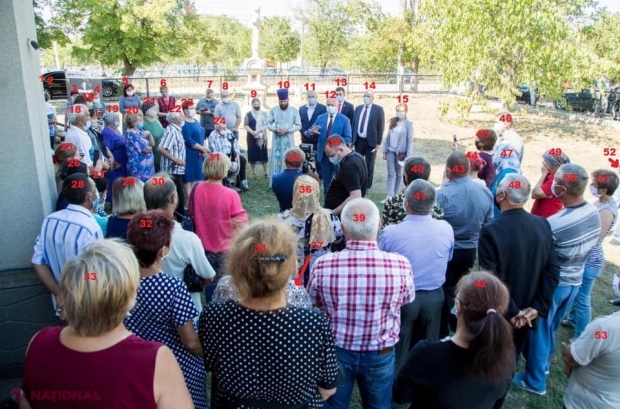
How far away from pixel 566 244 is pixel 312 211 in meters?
1.97

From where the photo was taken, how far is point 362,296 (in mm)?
2508

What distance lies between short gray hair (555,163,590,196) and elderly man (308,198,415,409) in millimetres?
1666

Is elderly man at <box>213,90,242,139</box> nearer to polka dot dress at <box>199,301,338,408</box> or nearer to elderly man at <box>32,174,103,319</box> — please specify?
elderly man at <box>32,174,103,319</box>

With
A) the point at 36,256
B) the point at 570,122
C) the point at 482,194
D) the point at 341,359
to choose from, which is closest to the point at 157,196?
the point at 36,256

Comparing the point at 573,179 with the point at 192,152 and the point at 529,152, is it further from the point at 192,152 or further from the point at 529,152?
A: the point at 529,152

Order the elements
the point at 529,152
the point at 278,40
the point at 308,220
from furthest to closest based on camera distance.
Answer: the point at 278,40, the point at 529,152, the point at 308,220

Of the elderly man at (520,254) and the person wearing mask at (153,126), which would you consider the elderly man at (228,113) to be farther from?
the elderly man at (520,254)

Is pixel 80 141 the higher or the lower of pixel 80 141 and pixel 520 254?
the higher

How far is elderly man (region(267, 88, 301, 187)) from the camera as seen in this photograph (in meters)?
8.54

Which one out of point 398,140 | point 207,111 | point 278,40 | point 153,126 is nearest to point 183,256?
point 153,126

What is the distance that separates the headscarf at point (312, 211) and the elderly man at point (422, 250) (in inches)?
20.3

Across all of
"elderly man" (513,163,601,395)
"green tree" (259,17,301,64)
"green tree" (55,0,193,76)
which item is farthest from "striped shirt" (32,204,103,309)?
"green tree" (259,17,301,64)

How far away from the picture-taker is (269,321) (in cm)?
189

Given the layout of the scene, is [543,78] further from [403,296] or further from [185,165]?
[403,296]
